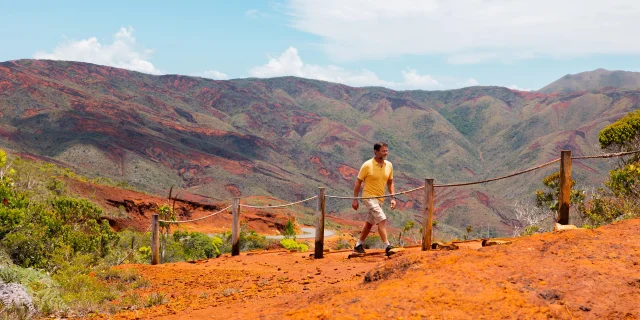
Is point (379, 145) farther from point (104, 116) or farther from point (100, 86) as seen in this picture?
point (100, 86)

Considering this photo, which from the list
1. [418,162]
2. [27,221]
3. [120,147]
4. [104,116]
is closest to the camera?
[27,221]

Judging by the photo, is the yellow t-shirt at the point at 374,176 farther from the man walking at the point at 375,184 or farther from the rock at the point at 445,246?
the rock at the point at 445,246

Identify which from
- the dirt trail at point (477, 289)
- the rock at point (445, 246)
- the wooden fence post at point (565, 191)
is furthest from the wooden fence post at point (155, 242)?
the wooden fence post at point (565, 191)

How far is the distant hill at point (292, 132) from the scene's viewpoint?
2325 inches

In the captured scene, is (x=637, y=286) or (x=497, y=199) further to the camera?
(x=497, y=199)

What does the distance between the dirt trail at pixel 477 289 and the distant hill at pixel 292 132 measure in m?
21.0

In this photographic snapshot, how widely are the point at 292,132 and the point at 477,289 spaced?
340ft

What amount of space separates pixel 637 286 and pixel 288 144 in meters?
87.8

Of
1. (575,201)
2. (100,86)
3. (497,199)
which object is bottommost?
(497,199)

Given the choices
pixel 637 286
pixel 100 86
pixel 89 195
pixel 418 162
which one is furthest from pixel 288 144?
pixel 637 286

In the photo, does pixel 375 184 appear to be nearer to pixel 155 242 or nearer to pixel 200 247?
pixel 155 242

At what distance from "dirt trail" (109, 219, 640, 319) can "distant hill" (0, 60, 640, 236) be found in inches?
826

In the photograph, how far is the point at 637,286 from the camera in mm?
4305

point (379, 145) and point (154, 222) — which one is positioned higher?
point (379, 145)
